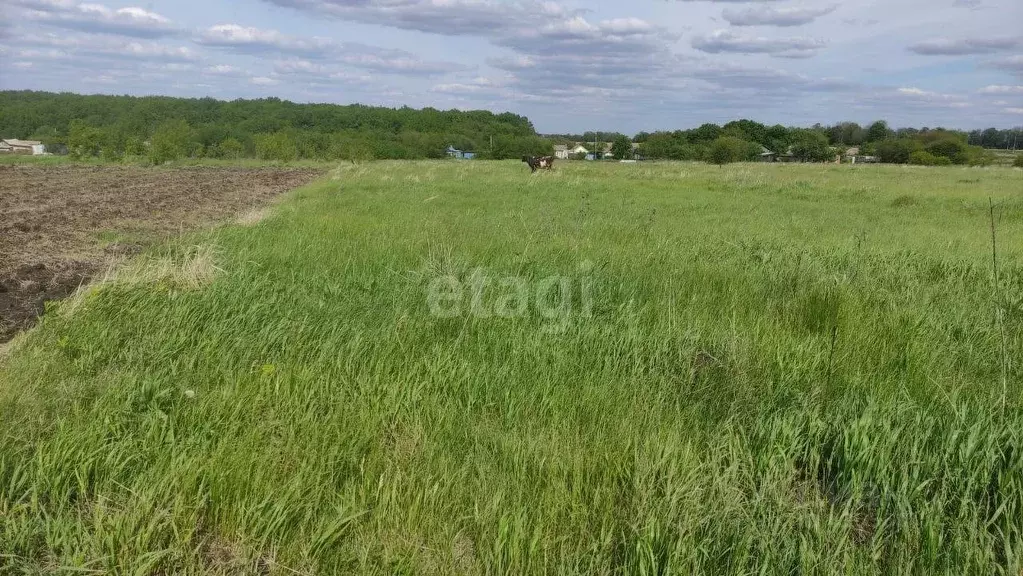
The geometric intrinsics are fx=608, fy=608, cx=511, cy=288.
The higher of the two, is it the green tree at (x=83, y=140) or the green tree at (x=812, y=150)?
the green tree at (x=812, y=150)

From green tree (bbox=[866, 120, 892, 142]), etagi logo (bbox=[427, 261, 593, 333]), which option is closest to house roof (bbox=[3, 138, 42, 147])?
etagi logo (bbox=[427, 261, 593, 333])

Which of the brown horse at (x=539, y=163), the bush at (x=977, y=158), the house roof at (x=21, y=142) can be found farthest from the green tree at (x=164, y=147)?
the bush at (x=977, y=158)

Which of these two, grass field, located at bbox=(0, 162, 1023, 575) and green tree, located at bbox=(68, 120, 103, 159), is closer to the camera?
grass field, located at bbox=(0, 162, 1023, 575)

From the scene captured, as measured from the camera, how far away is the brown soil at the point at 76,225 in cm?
618

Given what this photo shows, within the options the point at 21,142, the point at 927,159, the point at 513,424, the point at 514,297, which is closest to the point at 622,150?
the point at 927,159

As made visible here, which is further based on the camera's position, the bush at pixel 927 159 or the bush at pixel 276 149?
the bush at pixel 927 159

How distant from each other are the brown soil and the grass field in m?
1.72

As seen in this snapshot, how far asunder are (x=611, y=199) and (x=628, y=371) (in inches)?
503

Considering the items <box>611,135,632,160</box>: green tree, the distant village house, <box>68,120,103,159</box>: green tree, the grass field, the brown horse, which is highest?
<box>611,135,632,160</box>: green tree

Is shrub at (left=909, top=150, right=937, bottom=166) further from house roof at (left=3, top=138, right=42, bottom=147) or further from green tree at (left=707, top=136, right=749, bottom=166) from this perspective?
house roof at (left=3, top=138, right=42, bottom=147)

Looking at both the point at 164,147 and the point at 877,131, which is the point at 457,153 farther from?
the point at 877,131

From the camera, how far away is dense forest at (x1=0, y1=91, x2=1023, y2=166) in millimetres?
53375

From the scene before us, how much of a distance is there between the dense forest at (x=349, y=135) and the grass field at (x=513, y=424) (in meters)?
48.0

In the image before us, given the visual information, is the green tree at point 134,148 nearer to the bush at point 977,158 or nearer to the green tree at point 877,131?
the bush at point 977,158
